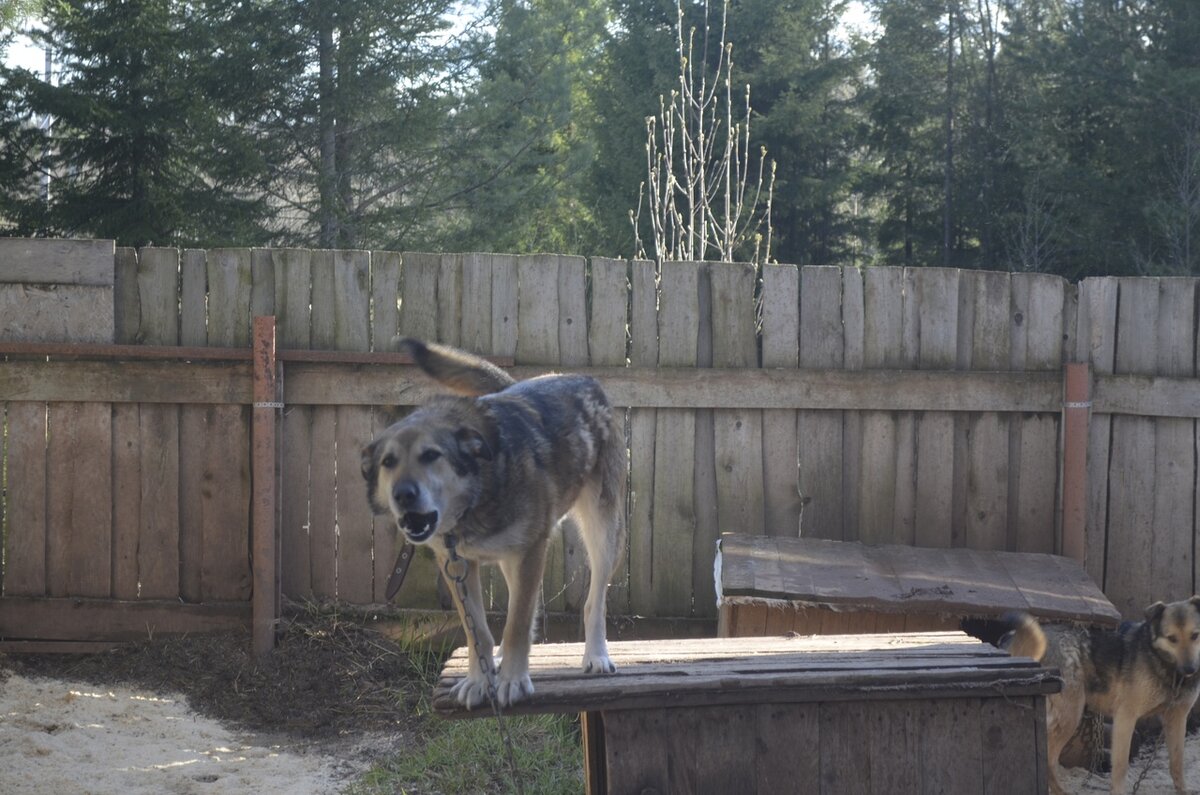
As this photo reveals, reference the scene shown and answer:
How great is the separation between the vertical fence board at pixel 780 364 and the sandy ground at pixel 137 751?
2.80m

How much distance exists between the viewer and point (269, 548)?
7.14 meters

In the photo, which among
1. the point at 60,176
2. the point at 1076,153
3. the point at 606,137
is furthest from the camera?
the point at 606,137

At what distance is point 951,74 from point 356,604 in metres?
21.6

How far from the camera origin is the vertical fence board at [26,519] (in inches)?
288

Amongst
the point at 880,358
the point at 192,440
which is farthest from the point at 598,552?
the point at 192,440

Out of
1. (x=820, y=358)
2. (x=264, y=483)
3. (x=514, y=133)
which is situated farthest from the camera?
(x=514, y=133)

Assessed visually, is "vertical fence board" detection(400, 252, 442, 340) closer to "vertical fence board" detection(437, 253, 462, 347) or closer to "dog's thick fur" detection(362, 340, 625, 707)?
"vertical fence board" detection(437, 253, 462, 347)

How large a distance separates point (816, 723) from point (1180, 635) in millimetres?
3015

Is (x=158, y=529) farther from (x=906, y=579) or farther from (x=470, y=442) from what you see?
(x=906, y=579)

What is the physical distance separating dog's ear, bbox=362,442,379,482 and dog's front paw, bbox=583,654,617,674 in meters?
1.17

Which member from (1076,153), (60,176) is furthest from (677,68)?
(60,176)

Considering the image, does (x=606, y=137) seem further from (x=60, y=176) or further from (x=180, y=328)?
(x=180, y=328)

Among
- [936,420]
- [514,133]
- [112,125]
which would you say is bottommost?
[936,420]

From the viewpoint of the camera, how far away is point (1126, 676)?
6.36 meters
